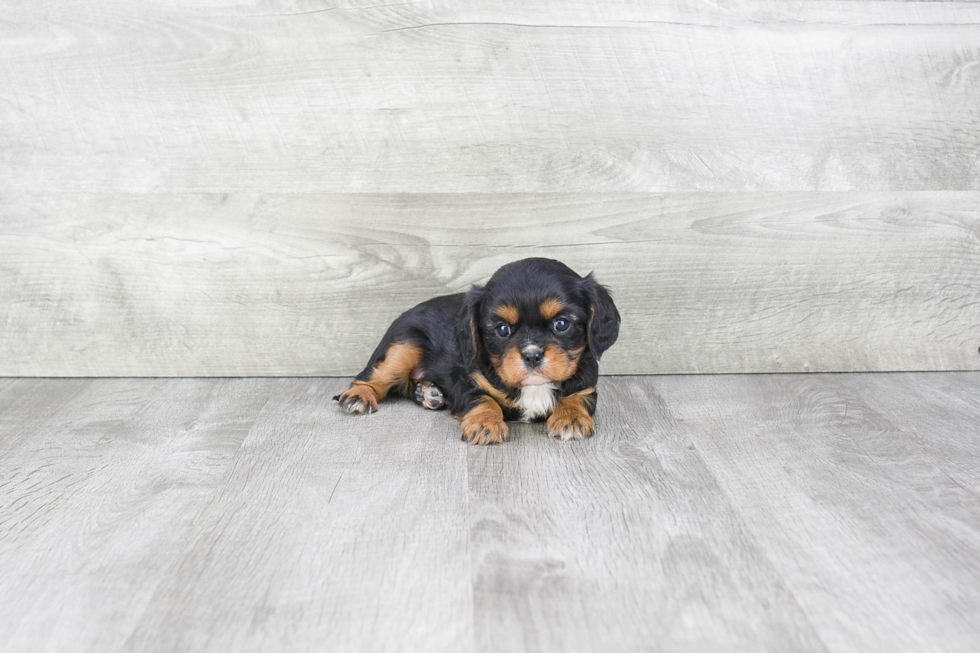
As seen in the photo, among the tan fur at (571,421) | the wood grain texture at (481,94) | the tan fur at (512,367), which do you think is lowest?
the tan fur at (571,421)

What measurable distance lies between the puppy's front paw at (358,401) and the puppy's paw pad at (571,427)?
64 cm

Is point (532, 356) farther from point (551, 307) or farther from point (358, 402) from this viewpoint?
point (358, 402)

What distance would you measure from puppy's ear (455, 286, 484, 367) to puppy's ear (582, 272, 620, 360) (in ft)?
1.08

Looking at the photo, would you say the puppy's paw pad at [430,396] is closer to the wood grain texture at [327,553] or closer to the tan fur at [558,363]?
the wood grain texture at [327,553]

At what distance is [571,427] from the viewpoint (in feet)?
8.50

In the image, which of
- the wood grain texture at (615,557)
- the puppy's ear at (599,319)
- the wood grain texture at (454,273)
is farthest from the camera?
the wood grain texture at (454,273)

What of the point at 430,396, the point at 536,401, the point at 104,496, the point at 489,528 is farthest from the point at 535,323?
the point at 104,496

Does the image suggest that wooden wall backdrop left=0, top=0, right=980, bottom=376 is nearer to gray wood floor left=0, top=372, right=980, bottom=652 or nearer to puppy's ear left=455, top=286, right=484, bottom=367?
gray wood floor left=0, top=372, right=980, bottom=652

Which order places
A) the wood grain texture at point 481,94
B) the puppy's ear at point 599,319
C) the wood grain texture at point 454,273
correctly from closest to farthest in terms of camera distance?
the puppy's ear at point 599,319 < the wood grain texture at point 481,94 < the wood grain texture at point 454,273

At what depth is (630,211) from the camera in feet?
10.6

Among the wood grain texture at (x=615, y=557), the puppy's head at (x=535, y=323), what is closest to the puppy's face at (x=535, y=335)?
the puppy's head at (x=535, y=323)

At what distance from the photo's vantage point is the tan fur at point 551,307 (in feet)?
8.33

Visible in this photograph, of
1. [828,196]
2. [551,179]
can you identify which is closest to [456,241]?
[551,179]

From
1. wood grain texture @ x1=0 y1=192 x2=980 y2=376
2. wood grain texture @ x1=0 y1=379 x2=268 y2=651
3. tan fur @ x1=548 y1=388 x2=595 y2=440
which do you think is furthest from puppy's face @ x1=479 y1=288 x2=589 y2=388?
wood grain texture @ x1=0 y1=379 x2=268 y2=651
